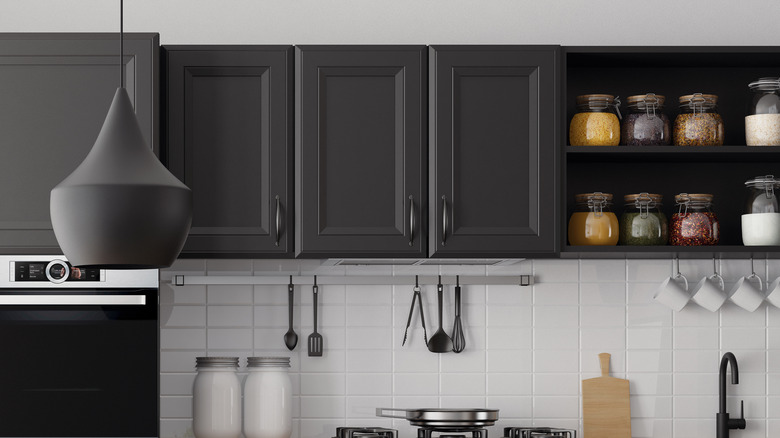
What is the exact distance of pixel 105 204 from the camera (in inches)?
56.2

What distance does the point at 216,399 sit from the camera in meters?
2.99

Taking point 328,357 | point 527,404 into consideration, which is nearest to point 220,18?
point 328,357

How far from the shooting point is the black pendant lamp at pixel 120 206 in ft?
4.70

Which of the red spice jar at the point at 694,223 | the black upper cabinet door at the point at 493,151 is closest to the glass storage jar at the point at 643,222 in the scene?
the red spice jar at the point at 694,223

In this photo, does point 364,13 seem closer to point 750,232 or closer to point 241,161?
point 241,161

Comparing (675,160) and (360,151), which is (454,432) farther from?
(675,160)

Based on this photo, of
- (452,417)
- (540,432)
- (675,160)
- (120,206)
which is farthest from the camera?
(675,160)

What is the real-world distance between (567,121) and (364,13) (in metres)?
0.81

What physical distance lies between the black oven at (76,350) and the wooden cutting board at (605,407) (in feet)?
4.71

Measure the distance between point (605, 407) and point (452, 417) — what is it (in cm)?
62

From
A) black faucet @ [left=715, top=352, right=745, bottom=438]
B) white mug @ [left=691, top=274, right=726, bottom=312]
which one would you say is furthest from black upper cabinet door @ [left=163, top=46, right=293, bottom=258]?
black faucet @ [left=715, top=352, right=745, bottom=438]

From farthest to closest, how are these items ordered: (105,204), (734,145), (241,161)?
(734,145) → (241,161) → (105,204)

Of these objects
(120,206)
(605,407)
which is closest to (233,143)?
(120,206)

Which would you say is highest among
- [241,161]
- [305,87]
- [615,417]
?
[305,87]
